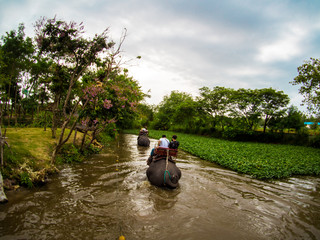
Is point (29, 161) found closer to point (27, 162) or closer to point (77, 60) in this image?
point (27, 162)

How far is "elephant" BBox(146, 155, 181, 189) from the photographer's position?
272 inches

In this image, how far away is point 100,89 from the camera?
26.7 feet

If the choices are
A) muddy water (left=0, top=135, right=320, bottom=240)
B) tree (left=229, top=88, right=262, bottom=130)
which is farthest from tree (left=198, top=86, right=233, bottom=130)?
muddy water (left=0, top=135, right=320, bottom=240)

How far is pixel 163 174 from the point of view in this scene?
6.96 metres

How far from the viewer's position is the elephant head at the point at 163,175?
6.91 metres

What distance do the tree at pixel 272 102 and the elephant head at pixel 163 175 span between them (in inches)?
945

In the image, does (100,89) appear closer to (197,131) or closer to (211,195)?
(211,195)

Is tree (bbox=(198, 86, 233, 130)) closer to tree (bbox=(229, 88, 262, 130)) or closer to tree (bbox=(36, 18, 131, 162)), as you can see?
tree (bbox=(229, 88, 262, 130))

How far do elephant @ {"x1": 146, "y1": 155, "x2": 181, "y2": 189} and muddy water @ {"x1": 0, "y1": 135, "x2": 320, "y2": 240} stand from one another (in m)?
0.26

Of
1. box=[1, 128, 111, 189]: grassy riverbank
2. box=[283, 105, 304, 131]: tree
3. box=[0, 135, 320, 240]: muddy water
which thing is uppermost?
box=[283, 105, 304, 131]: tree

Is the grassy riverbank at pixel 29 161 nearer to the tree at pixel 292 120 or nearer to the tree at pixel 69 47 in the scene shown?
the tree at pixel 69 47

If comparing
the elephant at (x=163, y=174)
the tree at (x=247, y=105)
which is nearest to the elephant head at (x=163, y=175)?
the elephant at (x=163, y=174)

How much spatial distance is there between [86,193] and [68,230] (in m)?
2.17

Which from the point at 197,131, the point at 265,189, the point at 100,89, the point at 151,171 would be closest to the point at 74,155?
the point at 100,89
